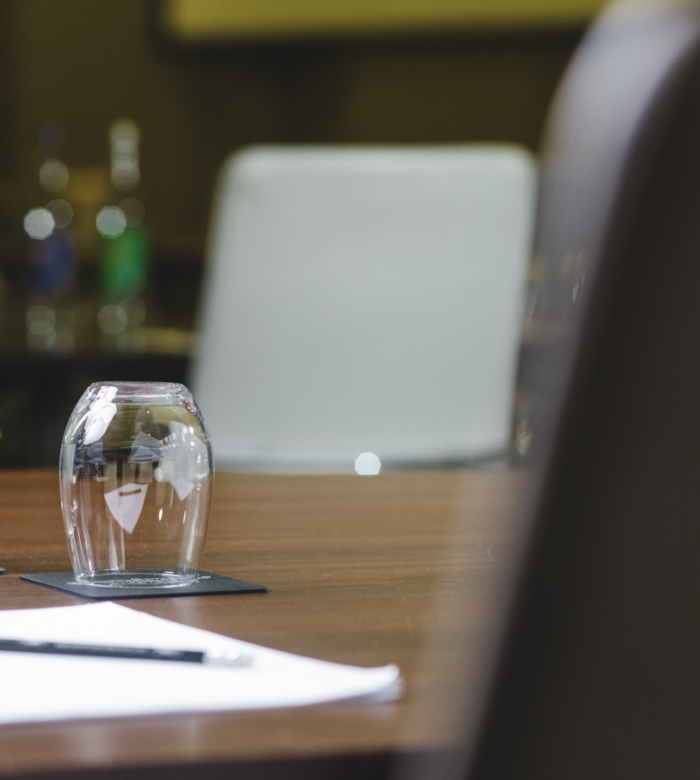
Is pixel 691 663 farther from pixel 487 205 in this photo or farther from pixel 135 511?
pixel 487 205

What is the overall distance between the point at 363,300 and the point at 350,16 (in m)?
2.44

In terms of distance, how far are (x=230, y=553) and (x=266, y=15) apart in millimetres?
3649

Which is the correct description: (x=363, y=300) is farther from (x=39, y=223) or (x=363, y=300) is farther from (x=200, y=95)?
(x=200, y=95)

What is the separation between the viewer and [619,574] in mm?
216

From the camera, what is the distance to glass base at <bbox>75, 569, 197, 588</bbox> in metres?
0.57

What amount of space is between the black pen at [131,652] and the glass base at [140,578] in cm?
14

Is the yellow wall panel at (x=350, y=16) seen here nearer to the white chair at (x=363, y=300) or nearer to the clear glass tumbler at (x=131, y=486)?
the white chair at (x=363, y=300)

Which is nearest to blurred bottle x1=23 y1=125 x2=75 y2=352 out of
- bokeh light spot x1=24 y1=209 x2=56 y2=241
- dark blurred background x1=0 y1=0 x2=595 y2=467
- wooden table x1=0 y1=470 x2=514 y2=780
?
bokeh light spot x1=24 y1=209 x2=56 y2=241

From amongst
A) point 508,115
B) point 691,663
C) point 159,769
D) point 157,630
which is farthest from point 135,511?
point 508,115

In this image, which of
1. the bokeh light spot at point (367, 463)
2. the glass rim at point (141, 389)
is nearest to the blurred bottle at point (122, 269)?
the bokeh light spot at point (367, 463)

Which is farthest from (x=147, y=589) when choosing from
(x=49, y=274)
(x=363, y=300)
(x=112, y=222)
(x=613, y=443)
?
(x=112, y=222)

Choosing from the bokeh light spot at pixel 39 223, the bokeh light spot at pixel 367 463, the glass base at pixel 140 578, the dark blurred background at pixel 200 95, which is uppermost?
the dark blurred background at pixel 200 95

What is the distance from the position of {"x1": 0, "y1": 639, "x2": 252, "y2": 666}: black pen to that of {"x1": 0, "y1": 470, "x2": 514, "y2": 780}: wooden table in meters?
0.04

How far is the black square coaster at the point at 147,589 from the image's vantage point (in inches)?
21.3
